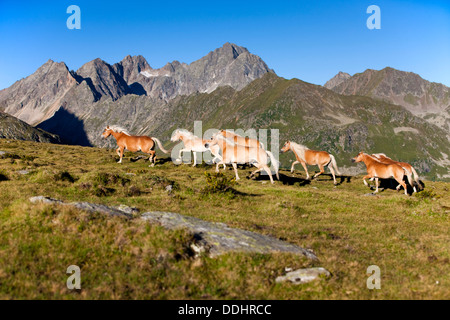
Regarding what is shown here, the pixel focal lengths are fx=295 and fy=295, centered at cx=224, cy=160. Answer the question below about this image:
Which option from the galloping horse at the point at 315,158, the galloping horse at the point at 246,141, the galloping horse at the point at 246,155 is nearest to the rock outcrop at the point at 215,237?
the galloping horse at the point at 246,155

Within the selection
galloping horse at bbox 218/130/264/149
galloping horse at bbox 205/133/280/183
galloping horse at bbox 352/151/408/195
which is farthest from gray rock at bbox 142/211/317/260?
galloping horse at bbox 218/130/264/149

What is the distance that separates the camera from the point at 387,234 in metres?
14.7

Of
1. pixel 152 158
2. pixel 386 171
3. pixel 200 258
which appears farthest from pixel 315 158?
pixel 200 258

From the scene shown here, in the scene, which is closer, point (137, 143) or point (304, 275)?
point (304, 275)

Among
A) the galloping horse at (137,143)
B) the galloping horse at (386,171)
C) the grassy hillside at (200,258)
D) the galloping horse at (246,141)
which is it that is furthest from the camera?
the galloping horse at (137,143)

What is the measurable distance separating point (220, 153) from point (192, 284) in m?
21.3

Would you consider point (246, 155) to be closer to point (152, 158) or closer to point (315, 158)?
point (315, 158)

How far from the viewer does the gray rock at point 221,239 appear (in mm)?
10172

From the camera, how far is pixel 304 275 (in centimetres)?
925

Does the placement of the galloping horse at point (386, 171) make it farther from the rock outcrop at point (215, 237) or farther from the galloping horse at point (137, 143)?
the galloping horse at point (137, 143)

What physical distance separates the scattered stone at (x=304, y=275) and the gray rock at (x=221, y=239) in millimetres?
Answer: 1107

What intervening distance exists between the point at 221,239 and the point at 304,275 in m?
3.07
